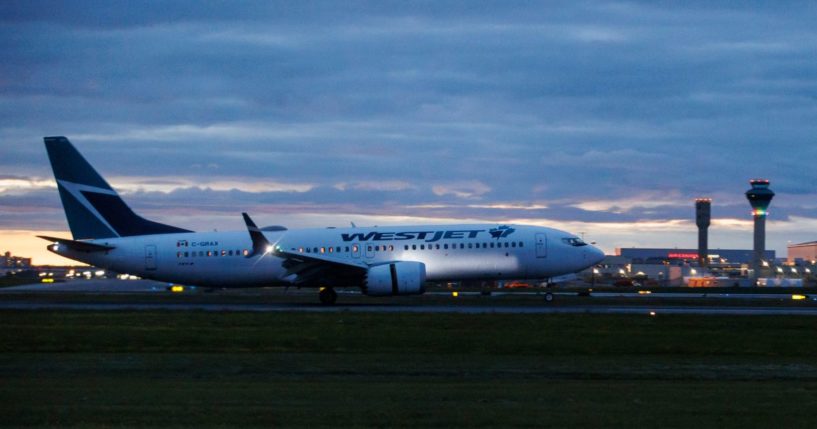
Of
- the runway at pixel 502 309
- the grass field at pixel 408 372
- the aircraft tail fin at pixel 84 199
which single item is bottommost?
the grass field at pixel 408 372

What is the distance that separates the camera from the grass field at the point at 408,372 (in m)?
14.6

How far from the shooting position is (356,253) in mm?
48156

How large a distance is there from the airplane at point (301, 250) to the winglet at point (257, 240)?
54 mm

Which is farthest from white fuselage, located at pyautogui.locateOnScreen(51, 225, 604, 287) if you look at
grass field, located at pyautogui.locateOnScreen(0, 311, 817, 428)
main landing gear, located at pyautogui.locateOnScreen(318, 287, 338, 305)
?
grass field, located at pyautogui.locateOnScreen(0, 311, 817, 428)

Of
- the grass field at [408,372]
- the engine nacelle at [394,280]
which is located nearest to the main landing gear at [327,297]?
the engine nacelle at [394,280]

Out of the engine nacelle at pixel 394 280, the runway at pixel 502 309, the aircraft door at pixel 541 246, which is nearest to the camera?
the runway at pixel 502 309

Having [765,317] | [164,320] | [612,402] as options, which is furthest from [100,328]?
[765,317]

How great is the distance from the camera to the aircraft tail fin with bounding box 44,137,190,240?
49750mm

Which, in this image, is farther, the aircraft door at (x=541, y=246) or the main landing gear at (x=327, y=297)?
the aircraft door at (x=541, y=246)

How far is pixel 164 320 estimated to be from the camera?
114ft

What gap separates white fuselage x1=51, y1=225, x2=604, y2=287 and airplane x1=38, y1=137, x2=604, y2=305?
0.16 feet

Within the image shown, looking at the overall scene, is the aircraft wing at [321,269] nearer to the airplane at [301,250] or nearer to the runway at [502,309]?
the airplane at [301,250]

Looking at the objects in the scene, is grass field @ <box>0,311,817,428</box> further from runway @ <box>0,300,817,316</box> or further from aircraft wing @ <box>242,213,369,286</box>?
aircraft wing @ <box>242,213,369,286</box>

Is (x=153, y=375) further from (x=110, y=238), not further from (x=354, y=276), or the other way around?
(x=110, y=238)
